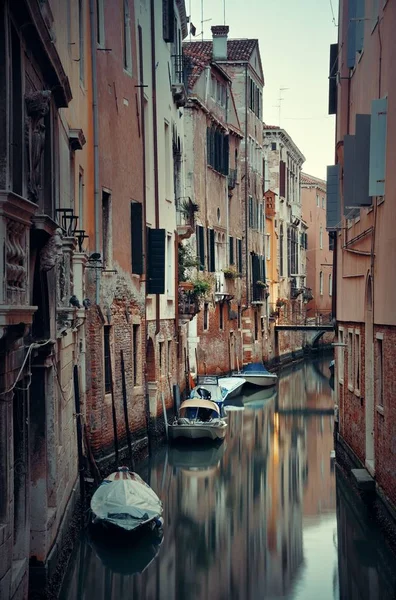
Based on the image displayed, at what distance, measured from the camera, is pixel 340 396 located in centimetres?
2038

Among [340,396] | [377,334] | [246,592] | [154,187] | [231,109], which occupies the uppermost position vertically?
[231,109]

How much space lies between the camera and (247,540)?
567 inches

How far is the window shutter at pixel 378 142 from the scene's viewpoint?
523 inches

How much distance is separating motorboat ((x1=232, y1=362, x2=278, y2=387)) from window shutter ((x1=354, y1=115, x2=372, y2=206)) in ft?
72.0

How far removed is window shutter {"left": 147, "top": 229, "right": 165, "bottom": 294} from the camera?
71.6ft

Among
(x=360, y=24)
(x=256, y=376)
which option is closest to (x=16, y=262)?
(x=360, y=24)

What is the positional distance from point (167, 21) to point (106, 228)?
7.68m

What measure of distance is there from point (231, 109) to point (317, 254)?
1102 inches

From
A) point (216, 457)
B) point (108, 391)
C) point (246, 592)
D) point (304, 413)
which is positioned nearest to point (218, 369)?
point (304, 413)

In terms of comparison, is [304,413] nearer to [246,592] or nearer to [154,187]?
[154,187]

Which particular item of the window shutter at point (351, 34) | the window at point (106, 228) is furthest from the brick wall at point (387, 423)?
the window at point (106, 228)

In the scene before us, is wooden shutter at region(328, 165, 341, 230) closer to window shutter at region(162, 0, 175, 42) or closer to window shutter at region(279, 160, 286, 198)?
window shutter at region(162, 0, 175, 42)

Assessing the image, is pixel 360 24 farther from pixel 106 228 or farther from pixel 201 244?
pixel 201 244

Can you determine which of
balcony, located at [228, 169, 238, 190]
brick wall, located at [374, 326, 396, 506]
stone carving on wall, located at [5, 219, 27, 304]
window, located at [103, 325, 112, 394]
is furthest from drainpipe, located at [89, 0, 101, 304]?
balcony, located at [228, 169, 238, 190]
